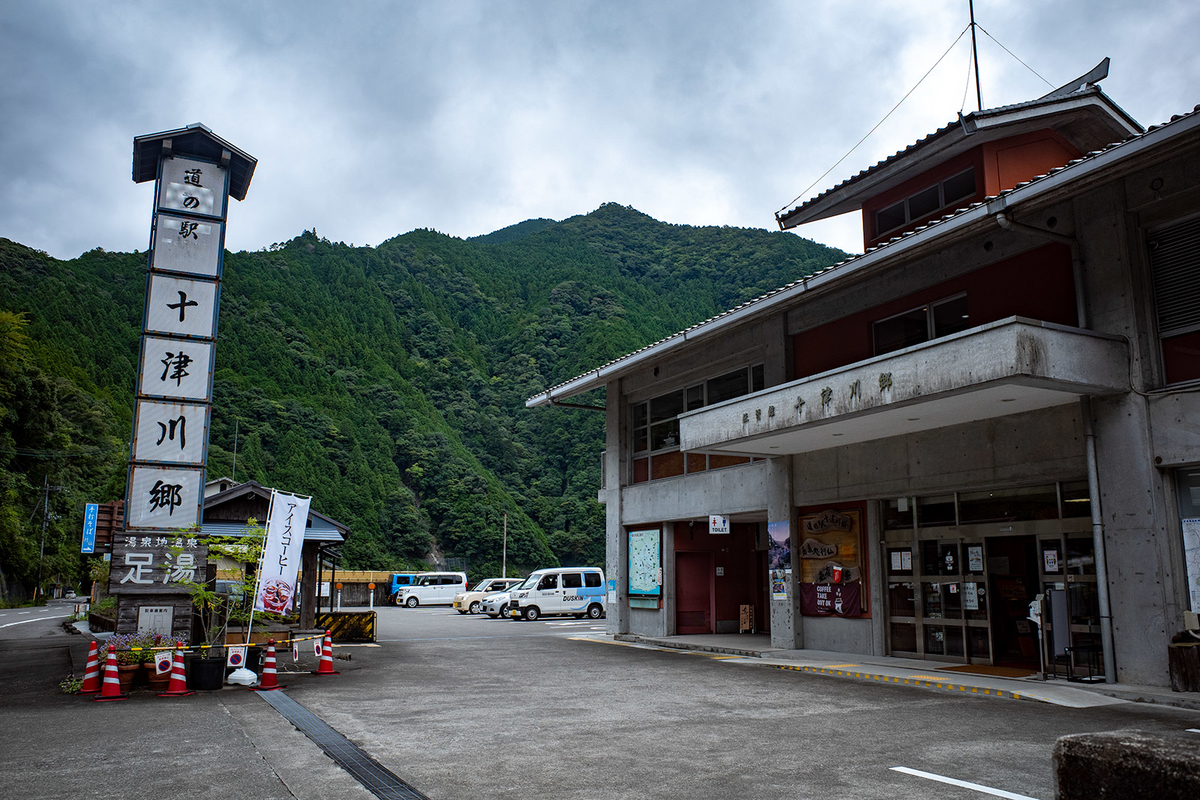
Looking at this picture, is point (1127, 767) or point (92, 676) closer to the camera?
point (1127, 767)

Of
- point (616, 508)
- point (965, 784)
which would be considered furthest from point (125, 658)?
point (616, 508)

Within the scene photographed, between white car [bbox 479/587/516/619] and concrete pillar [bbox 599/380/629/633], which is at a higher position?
concrete pillar [bbox 599/380/629/633]

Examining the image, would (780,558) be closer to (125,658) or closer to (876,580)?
(876,580)

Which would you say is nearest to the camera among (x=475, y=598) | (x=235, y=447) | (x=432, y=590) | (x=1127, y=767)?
(x=1127, y=767)

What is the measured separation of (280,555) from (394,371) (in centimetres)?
8011

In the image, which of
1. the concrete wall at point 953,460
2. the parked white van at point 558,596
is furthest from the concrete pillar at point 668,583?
the parked white van at point 558,596

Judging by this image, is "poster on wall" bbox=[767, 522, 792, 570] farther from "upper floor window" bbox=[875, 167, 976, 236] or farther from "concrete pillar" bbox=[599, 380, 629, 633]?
"upper floor window" bbox=[875, 167, 976, 236]

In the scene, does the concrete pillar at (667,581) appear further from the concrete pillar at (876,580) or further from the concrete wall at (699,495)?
the concrete pillar at (876,580)

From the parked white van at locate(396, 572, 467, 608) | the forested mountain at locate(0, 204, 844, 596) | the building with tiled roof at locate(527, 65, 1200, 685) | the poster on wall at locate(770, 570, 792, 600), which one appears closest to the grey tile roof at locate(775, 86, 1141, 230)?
the building with tiled roof at locate(527, 65, 1200, 685)

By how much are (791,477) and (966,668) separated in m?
4.99

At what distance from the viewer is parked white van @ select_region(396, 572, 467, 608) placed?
46.9 meters

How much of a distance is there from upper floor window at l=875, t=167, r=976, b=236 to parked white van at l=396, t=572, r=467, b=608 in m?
35.5

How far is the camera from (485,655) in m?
17.9

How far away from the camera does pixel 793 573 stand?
1703 centimetres
